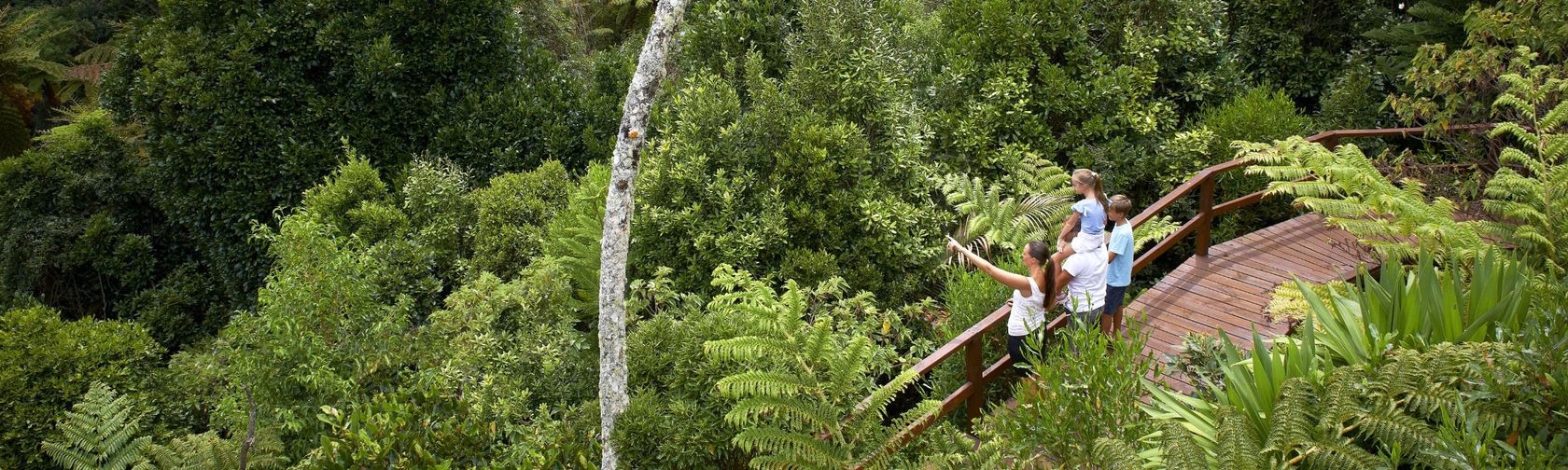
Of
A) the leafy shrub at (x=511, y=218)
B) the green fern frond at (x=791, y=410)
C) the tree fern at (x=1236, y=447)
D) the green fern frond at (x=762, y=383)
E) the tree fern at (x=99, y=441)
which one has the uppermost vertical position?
the tree fern at (x=1236, y=447)

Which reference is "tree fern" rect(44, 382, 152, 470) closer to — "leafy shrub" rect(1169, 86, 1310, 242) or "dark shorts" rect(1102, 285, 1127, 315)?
"dark shorts" rect(1102, 285, 1127, 315)

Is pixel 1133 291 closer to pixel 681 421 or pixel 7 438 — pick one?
pixel 681 421

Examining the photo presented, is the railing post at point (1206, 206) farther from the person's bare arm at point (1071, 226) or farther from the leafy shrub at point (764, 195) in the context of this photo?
the leafy shrub at point (764, 195)

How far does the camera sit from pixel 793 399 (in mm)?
4449

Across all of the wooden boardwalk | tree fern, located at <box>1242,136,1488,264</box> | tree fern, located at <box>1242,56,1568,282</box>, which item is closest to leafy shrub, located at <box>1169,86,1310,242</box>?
the wooden boardwalk

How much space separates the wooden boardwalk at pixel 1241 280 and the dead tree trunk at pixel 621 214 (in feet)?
11.2

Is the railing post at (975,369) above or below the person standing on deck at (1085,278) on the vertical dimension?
below

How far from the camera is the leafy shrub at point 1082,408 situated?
4.03 m

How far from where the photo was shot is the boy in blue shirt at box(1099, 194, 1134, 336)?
Answer: 18.9 feet

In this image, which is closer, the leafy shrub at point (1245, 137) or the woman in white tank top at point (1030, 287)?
the woman in white tank top at point (1030, 287)

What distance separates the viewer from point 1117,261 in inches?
230

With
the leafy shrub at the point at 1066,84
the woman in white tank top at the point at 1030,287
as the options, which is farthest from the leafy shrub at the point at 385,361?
the leafy shrub at the point at 1066,84

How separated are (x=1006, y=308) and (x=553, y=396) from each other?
118 inches

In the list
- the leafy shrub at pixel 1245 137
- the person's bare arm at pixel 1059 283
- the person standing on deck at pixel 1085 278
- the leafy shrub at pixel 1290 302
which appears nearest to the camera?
the person's bare arm at pixel 1059 283
